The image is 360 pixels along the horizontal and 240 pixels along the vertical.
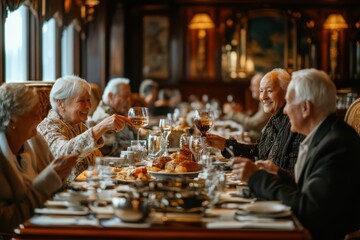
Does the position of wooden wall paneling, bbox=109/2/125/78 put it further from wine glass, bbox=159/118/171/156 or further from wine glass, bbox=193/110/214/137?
wine glass, bbox=193/110/214/137

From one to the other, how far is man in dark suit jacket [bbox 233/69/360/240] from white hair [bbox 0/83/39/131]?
38.2 inches

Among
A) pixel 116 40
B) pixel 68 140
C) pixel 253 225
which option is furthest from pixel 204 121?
pixel 116 40

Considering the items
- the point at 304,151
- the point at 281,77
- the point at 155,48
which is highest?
the point at 155,48

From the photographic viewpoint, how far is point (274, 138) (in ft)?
14.7

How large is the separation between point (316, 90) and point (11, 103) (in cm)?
134

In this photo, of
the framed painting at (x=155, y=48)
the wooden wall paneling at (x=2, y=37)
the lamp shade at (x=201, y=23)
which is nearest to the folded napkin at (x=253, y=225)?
the wooden wall paneling at (x=2, y=37)

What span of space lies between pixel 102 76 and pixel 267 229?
987 centimetres

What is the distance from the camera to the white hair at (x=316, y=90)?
2984 mm

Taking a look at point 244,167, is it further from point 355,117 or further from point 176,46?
point 176,46

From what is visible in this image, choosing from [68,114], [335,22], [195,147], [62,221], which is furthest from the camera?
[335,22]

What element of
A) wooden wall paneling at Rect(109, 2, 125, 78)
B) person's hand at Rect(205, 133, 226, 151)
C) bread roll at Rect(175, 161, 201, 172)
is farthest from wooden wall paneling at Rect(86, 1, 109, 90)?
bread roll at Rect(175, 161, 201, 172)

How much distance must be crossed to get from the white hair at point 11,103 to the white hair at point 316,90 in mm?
1202

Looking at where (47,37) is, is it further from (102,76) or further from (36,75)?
(102,76)

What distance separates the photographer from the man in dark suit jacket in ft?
9.19
